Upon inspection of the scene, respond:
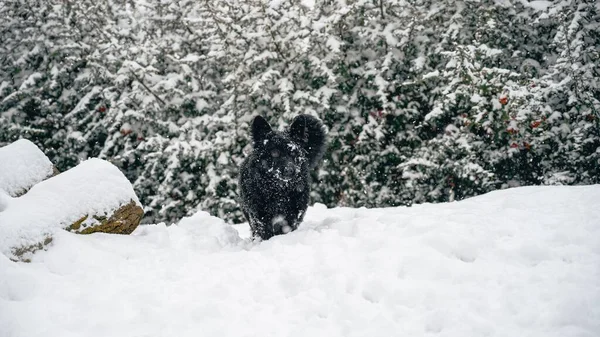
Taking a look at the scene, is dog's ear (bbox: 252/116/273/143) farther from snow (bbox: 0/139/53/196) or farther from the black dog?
snow (bbox: 0/139/53/196)

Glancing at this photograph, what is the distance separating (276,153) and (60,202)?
2451 mm

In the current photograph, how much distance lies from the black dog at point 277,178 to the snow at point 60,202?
5.10ft

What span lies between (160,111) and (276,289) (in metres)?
7.48

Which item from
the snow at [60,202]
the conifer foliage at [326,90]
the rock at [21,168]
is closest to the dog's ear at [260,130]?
the snow at [60,202]

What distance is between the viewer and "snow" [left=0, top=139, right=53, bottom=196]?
4.19 m

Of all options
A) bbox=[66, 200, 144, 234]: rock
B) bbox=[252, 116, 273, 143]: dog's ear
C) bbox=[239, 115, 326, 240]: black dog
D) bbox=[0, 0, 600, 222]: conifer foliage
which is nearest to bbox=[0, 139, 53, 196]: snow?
bbox=[66, 200, 144, 234]: rock

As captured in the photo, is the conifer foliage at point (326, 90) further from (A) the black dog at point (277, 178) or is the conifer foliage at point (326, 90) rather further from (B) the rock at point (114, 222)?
(B) the rock at point (114, 222)

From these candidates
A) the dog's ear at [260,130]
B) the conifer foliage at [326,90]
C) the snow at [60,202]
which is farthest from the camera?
the conifer foliage at [326,90]

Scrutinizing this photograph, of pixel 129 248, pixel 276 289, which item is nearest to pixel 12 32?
pixel 129 248

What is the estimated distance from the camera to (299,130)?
15.7 ft

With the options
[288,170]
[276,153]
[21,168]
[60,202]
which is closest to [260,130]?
[276,153]

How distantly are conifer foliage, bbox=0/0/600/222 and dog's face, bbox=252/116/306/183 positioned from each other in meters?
3.19

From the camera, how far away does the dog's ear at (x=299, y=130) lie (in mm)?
4719

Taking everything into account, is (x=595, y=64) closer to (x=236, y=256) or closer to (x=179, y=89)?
(x=236, y=256)
